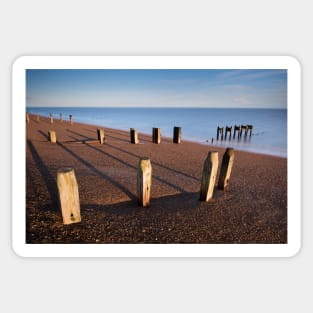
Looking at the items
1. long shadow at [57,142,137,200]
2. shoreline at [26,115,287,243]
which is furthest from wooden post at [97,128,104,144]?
shoreline at [26,115,287,243]

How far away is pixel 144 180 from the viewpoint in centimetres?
308

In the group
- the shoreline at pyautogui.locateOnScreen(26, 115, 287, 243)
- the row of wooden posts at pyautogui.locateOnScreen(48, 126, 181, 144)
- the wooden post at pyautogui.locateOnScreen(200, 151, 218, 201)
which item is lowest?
the shoreline at pyautogui.locateOnScreen(26, 115, 287, 243)

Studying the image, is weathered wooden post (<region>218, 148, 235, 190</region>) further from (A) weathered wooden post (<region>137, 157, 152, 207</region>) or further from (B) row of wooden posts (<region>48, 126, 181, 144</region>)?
(B) row of wooden posts (<region>48, 126, 181, 144</region>)


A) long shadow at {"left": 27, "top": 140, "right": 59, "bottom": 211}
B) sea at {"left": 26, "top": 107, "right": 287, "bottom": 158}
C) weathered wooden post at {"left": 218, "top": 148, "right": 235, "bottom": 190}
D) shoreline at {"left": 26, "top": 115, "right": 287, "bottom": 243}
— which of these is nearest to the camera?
shoreline at {"left": 26, "top": 115, "right": 287, "bottom": 243}

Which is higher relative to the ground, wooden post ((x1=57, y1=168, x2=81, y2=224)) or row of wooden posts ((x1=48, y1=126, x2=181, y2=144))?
row of wooden posts ((x1=48, y1=126, x2=181, y2=144))

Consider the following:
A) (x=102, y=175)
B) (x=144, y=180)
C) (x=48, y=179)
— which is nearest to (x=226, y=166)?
(x=144, y=180)

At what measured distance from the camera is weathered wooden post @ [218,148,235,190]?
145 inches

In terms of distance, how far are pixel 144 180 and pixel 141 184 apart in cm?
9

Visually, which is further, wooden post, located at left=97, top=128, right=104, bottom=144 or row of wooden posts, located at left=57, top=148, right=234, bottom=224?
wooden post, located at left=97, top=128, right=104, bottom=144

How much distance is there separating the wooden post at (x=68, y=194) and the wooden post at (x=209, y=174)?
1.71 m
